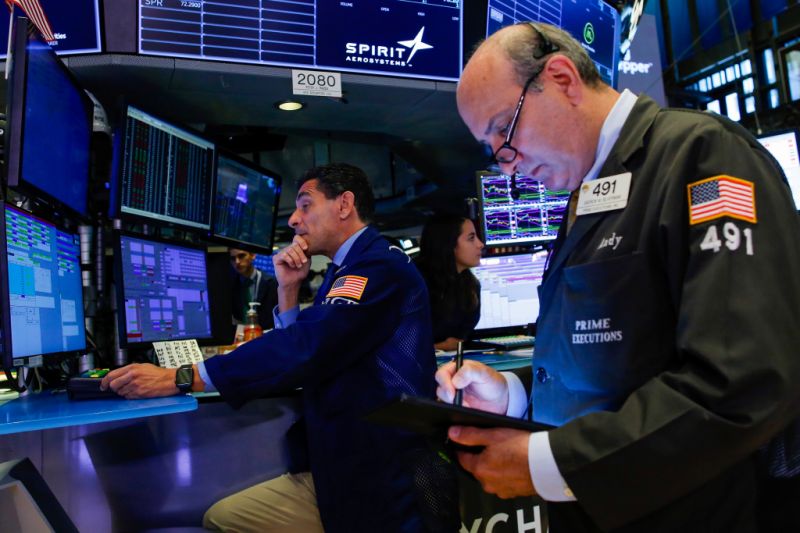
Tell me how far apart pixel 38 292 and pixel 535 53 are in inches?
60.9

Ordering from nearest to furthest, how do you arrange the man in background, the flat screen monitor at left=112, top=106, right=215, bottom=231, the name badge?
the name badge, the flat screen monitor at left=112, top=106, right=215, bottom=231, the man in background

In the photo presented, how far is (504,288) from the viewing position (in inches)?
A: 136

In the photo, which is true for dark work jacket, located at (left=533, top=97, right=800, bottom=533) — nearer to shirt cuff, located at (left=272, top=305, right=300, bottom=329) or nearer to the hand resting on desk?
the hand resting on desk

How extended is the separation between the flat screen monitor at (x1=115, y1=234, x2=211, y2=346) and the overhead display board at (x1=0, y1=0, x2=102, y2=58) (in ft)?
2.67

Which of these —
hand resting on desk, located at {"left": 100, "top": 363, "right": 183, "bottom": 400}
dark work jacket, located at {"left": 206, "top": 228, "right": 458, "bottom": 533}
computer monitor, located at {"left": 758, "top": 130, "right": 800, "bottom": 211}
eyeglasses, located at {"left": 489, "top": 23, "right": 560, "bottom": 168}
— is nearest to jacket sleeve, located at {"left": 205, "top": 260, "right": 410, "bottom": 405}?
Result: dark work jacket, located at {"left": 206, "top": 228, "right": 458, "bottom": 533}

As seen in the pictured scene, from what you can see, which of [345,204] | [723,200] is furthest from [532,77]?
[345,204]

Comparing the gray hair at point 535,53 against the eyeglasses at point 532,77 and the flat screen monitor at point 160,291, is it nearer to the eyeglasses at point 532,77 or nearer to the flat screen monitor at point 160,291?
the eyeglasses at point 532,77

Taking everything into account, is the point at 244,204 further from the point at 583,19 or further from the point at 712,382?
the point at 712,382

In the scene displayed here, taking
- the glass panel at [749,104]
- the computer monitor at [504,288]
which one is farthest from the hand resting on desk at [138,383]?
the glass panel at [749,104]

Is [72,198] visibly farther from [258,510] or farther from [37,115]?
[258,510]

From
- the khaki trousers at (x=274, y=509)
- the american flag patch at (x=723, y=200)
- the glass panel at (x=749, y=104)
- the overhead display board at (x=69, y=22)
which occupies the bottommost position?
the khaki trousers at (x=274, y=509)

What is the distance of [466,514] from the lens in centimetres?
255

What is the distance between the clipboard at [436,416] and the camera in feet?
2.77

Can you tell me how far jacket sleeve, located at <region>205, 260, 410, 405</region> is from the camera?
6.12 ft
